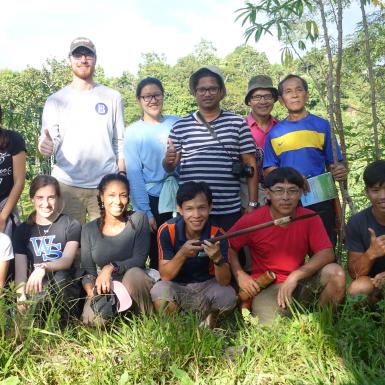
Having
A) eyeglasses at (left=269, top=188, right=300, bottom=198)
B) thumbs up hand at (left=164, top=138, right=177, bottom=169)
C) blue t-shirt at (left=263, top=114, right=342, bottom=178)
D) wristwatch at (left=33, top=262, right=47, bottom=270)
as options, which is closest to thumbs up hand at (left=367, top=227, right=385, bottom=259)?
eyeglasses at (left=269, top=188, right=300, bottom=198)

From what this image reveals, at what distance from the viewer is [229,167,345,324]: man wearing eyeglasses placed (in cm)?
357

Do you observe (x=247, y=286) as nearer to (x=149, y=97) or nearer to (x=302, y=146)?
(x=302, y=146)

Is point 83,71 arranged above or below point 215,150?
above

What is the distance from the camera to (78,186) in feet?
14.2

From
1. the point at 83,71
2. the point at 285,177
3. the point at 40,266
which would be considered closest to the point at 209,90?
the point at 285,177

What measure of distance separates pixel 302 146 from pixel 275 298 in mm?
1278

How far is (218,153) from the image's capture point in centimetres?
409

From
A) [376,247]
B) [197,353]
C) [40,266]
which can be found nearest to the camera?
[197,353]

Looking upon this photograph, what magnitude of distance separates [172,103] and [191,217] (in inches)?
1107

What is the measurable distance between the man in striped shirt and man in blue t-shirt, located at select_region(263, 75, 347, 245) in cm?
22

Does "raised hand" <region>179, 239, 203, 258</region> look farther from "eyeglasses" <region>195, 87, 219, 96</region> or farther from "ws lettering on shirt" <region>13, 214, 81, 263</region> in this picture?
"eyeglasses" <region>195, 87, 219, 96</region>

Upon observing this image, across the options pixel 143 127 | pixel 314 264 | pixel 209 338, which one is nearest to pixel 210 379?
pixel 209 338

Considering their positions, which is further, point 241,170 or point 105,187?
point 241,170

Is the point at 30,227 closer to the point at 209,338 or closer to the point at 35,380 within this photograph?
the point at 35,380
